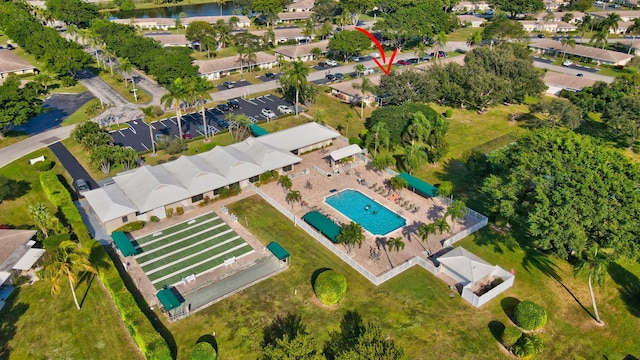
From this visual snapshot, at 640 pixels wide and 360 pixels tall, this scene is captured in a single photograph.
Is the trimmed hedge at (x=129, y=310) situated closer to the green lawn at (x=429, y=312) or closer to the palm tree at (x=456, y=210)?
the green lawn at (x=429, y=312)

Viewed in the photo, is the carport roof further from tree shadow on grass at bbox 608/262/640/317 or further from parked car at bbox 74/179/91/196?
tree shadow on grass at bbox 608/262/640/317

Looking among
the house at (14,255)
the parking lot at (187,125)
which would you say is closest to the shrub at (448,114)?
the parking lot at (187,125)

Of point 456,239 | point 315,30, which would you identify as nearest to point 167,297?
point 456,239

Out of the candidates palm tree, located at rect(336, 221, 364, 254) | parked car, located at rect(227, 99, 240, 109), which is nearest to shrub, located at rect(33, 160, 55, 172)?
parked car, located at rect(227, 99, 240, 109)

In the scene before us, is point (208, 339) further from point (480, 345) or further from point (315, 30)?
point (315, 30)

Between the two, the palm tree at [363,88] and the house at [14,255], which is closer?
the house at [14,255]

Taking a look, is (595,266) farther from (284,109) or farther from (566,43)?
(566,43)
